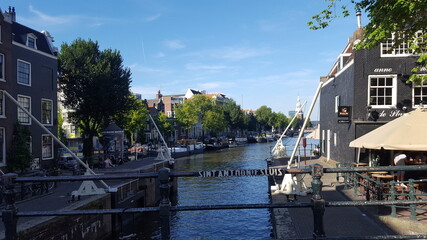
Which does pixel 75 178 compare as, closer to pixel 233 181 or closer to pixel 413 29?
pixel 413 29

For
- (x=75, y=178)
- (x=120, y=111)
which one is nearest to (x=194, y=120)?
(x=120, y=111)

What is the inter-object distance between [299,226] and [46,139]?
2338cm

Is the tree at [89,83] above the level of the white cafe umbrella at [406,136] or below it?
above

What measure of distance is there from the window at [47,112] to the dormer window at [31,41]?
14.1ft

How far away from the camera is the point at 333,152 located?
2711cm

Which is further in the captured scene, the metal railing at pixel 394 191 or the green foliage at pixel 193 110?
the green foliage at pixel 193 110

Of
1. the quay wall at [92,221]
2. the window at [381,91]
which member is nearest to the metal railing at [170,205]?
the quay wall at [92,221]

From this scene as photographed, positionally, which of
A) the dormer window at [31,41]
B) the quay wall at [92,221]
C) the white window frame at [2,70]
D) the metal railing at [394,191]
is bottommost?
the quay wall at [92,221]

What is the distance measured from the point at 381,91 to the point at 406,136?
1171 cm

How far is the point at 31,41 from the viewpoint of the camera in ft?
85.0

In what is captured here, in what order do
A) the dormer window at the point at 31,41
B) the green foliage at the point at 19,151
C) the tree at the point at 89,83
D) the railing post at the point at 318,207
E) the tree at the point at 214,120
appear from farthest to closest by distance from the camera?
the tree at the point at 214,120, the tree at the point at 89,83, the dormer window at the point at 31,41, the green foliage at the point at 19,151, the railing post at the point at 318,207

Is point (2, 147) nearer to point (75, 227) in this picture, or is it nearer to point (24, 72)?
point (24, 72)

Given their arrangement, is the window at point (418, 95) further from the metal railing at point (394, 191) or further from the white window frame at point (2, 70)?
the white window frame at point (2, 70)

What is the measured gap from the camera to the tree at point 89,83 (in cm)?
3541
